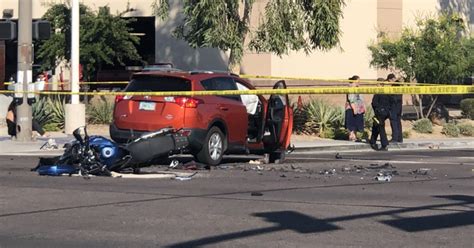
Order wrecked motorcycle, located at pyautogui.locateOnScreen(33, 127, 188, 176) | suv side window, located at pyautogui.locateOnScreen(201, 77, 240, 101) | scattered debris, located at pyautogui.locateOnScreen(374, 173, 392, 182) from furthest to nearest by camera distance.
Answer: suv side window, located at pyautogui.locateOnScreen(201, 77, 240, 101)
wrecked motorcycle, located at pyautogui.locateOnScreen(33, 127, 188, 176)
scattered debris, located at pyautogui.locateOnScreen(374, 173, 392, 182)

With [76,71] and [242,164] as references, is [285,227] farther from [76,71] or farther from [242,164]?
[76,71]

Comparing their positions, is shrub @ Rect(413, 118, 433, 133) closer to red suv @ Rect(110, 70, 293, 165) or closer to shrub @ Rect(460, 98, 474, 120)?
shrub @ Rect(460, 98, 474, 120)

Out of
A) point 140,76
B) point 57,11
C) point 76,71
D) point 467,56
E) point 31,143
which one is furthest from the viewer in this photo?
point 57,11

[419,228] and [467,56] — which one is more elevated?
[467,56]

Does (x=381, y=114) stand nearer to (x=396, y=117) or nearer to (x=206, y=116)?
(x=396, y=117)

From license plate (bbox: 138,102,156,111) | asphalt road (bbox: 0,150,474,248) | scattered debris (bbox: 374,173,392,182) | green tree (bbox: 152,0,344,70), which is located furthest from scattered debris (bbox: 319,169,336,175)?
green tree (bbox: 152,0,344,70)

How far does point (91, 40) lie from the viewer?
32406 millimetres

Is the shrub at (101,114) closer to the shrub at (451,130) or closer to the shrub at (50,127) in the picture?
the shrub at (50,127)

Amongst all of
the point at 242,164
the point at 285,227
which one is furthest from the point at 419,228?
the point at 242,164

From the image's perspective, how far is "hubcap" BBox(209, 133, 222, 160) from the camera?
15.3 meters

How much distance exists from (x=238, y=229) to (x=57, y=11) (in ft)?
84.2

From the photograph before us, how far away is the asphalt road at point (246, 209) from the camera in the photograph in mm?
8547

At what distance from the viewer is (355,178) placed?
1387 centimetres

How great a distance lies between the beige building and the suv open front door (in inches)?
743
